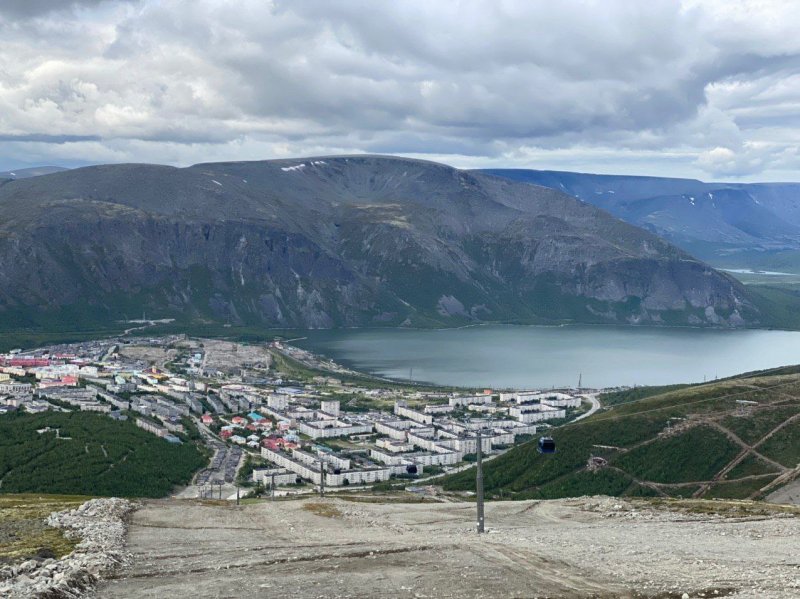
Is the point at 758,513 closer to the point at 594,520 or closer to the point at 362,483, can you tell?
the point at 594,520

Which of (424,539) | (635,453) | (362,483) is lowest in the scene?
(362,483)

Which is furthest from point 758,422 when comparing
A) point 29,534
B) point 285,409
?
point 285,409

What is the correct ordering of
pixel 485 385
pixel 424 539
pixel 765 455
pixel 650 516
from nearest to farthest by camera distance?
pixel 424 539 < pixel 650 516 < pixel 765 455 < pixel 485 385

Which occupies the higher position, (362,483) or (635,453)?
(635,453)

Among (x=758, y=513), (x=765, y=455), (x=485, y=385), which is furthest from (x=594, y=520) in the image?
(x=485, y=385)

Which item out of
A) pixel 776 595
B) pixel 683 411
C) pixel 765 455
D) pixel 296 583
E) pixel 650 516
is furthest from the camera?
pixel 683 411

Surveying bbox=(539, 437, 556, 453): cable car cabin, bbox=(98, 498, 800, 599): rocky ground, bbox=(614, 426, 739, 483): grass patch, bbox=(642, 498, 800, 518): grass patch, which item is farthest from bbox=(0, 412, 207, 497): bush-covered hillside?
bbox=(539, 437, 556, 453): cable car cabin

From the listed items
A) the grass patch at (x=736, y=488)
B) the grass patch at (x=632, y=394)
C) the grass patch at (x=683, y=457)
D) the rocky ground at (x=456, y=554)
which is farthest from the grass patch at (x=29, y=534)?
the grass patch at (x=632, y=394)
